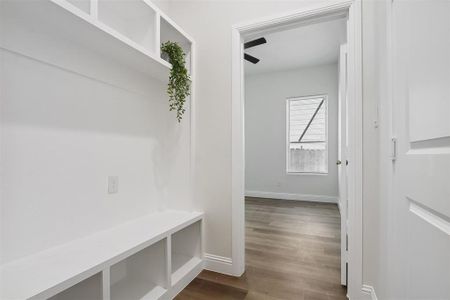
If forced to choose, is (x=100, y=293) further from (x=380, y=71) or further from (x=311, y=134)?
(x=311, y=134)

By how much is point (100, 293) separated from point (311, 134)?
15.0 feet

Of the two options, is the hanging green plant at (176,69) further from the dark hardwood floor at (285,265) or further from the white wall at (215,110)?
the dark hardwood floor at (285,265)

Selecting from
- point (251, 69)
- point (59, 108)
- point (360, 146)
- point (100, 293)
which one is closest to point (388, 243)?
point (360, 146)

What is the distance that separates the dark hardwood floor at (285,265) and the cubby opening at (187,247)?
15 centimetres

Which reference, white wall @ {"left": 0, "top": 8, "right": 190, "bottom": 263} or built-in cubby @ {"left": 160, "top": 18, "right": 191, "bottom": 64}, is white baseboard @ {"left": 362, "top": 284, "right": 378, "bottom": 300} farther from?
built-in cubby @ {"left": 160, "top": 18, "right": 191, "bottom": 64}

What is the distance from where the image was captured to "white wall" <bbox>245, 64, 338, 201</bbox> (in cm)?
439

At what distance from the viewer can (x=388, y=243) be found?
1.10 meters

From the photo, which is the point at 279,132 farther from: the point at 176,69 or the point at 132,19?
the point at 132,19

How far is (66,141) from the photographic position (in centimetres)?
120

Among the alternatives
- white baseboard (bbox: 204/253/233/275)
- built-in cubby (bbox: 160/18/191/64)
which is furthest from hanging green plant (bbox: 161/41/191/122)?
white baseboard (bbox: 204/253/233/275)

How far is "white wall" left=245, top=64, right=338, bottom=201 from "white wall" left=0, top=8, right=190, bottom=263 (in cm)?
349

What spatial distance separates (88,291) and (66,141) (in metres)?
0.81

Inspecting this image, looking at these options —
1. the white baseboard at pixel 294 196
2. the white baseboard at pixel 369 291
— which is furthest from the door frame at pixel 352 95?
the white baseboard at pixel 294 196

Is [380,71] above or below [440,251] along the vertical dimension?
above
